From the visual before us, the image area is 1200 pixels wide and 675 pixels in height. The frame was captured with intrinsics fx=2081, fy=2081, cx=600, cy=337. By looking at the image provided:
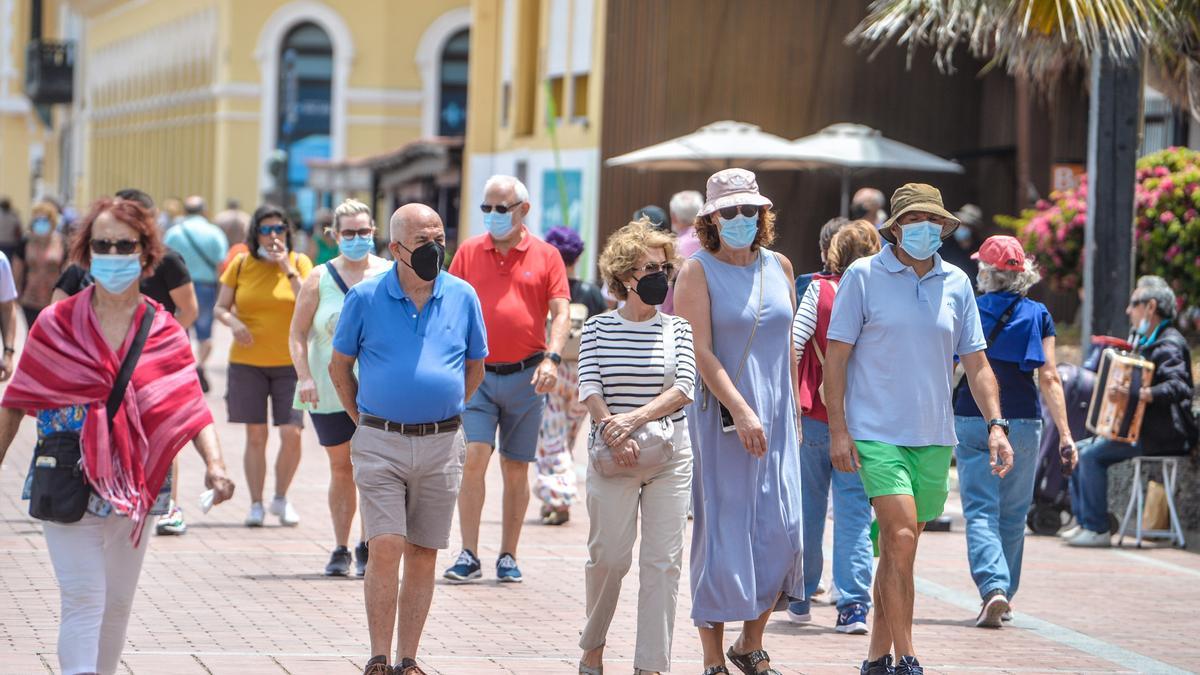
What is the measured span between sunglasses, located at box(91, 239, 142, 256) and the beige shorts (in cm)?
137

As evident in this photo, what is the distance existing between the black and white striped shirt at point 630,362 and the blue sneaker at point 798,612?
7.07 feet

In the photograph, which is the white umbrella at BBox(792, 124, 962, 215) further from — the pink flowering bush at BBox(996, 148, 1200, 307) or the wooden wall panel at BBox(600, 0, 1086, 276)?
the pink flowering bush at BBox(996, 148, 1200, 307)

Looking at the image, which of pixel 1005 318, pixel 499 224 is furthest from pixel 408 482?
pixel 1005 318

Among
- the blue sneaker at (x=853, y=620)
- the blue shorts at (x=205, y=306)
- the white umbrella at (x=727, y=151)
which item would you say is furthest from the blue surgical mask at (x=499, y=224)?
the white umbrella at (x=727, y=151)

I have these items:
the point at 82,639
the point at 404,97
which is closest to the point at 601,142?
the point at 82,639

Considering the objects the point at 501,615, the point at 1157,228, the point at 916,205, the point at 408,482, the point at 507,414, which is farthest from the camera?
the point at 1157,228

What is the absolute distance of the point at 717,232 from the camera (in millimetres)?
7703

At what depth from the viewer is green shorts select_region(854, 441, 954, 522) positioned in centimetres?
759

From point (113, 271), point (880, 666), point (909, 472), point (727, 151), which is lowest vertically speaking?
point (880, 666)

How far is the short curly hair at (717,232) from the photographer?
25.2ft

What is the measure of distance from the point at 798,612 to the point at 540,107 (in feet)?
65.9

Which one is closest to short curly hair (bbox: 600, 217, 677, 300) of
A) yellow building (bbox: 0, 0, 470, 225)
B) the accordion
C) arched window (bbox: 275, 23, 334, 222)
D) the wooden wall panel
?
the accordion

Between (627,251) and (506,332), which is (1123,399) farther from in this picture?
(627,251)

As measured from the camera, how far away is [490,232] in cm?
988
